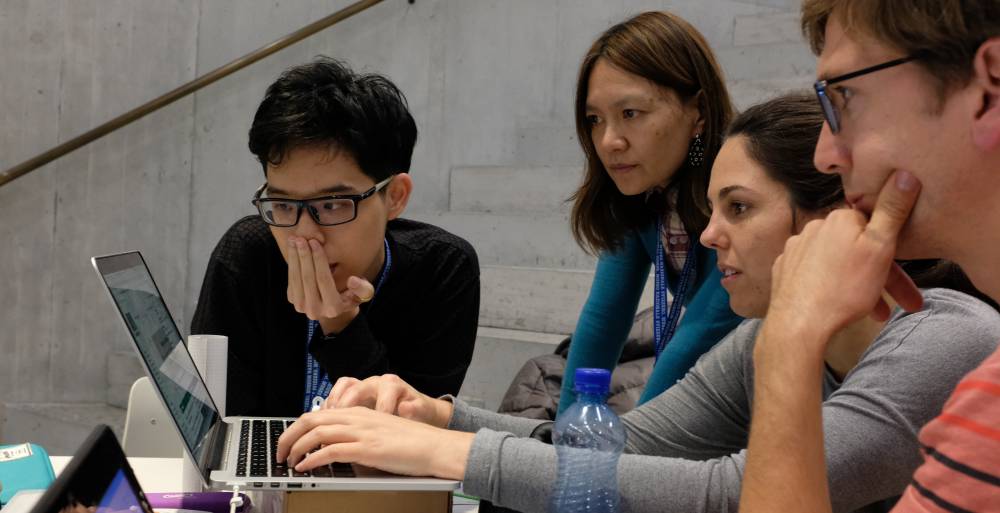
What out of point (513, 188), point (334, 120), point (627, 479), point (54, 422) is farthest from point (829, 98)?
point (54, 422)

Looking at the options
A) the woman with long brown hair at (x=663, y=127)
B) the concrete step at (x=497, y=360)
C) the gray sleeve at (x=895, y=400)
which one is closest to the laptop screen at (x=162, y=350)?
the gray sleeve at (x=895, y=400)

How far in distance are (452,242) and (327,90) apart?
0.39 meters

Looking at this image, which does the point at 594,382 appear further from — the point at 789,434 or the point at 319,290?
the point at 319,290

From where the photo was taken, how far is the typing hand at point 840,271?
2.92ft

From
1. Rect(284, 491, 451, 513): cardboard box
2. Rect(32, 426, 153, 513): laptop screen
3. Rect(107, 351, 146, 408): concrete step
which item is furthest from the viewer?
Rect(107, 351, 146, 408): concrete step

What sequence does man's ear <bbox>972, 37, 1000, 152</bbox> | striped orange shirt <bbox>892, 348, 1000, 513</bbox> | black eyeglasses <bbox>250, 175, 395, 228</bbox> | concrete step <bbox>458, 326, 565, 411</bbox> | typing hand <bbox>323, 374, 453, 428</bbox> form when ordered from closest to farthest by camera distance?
striped orange shirt <bbox>892, 348, 1000, 513</bbox>, man's ear <bbox>972, 37, 1000, 152</bbox>, typing hand <bbox>323, 374, 453, 428</bbox>, black eyeglasses <bbox>250, 175, 395, 228</bbox>, concrete step <bbox>458, 326, 565, 411</bbox>

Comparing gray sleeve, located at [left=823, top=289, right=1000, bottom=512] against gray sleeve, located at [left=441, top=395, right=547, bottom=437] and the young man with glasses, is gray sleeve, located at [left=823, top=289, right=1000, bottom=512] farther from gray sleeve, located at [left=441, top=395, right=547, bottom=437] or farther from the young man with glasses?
gray sleeve, located at [left=441, top=395, right=547, bottom=437]

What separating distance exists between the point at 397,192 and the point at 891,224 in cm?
107

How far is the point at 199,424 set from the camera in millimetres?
1188

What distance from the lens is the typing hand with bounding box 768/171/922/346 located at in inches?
35.1

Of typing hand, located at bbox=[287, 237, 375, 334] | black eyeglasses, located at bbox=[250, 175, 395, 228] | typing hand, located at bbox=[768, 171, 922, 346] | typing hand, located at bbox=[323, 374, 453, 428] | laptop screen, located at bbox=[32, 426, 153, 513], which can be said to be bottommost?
typing hand, located at bbox=[323, 374, 453, 428]

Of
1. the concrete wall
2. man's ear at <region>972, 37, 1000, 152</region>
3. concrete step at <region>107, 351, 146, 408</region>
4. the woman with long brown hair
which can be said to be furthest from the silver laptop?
concrete step at <region>107, 351, 146, 408</region>

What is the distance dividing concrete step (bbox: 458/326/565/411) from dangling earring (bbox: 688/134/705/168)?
4.43 feet

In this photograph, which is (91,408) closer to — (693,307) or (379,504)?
(693,307)
